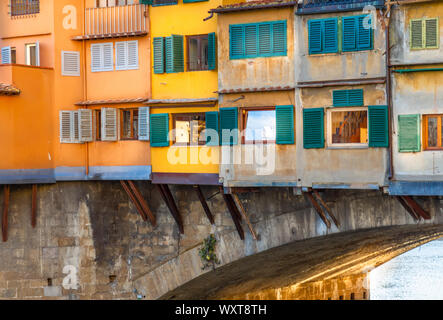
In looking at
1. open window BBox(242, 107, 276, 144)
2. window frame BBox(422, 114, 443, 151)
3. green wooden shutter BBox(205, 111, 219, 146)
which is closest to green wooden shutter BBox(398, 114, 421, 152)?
window frame BBox(422, 114, 443, 151)

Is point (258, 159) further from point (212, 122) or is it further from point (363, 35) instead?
point (363, 35)

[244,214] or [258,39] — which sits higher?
[258,39]

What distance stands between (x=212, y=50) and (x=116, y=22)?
2.85 metres

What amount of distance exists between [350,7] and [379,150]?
9.13ft

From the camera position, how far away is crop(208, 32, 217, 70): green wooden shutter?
16.7m

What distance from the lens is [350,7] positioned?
15.0 m

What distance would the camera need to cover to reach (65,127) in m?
18.6

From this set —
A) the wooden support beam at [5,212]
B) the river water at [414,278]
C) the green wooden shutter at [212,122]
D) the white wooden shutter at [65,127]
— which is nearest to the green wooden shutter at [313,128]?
the green wooden shutter at [212,122]

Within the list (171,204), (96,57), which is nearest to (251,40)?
(96,57)

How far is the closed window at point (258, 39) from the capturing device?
15891 millimetres

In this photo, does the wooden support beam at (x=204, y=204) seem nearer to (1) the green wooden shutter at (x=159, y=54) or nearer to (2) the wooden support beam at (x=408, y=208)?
(1) the green wooden shutter at (x=159, y=54)

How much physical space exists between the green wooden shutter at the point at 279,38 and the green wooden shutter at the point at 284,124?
1150mm
